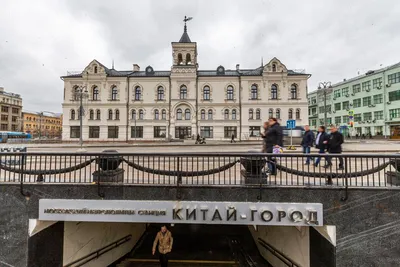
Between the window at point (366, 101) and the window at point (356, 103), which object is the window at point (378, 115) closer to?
the window at point (366, 101)

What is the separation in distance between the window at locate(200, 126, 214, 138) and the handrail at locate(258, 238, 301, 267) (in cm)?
3102

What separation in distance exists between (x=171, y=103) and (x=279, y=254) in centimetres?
3470

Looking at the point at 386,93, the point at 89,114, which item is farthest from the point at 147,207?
the point at 386,93

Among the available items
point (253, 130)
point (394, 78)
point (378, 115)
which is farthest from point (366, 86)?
point (253, 130)

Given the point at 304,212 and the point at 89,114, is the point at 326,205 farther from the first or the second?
the point at 89,114

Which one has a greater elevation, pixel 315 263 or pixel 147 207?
pixel 147 207

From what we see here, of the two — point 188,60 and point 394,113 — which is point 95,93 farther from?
point 394,113

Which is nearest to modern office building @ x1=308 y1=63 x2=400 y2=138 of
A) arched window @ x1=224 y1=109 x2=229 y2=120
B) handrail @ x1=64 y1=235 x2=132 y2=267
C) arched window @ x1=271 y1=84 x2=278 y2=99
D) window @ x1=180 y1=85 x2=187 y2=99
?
arched window @ x1=271 y1=84 x2=278 y2=99

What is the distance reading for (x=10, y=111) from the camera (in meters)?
84.2

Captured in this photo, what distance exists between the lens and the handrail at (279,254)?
7033 mm

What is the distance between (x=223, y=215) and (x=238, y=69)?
43.6 m

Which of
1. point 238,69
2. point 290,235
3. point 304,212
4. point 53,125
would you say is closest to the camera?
point 304,212

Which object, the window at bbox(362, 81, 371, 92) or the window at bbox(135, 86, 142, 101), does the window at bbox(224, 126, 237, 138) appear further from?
the window at bbox(362, 81, 371, 92)

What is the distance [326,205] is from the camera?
5691 millimetres
